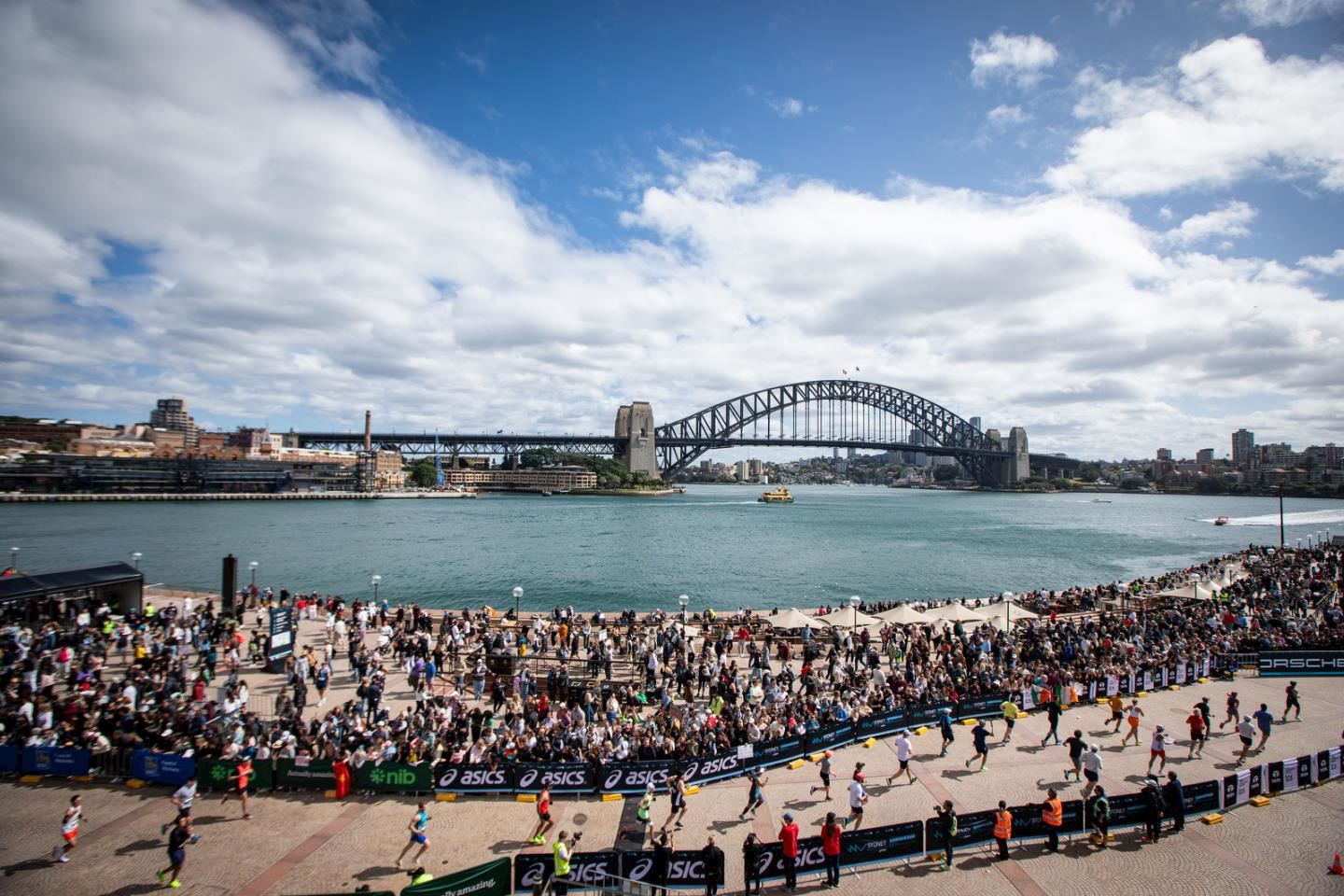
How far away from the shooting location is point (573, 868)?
7.19 metres

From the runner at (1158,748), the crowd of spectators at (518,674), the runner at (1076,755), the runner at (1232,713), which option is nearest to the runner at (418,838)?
the crowd of spectators at (518,674)

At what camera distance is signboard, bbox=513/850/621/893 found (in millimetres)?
7129

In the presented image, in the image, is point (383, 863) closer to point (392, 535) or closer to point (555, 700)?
point (555, 700)

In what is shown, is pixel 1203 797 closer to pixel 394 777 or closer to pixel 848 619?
pixel 848 619

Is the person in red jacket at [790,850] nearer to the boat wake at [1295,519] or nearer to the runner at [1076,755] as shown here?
the runner at [1076,755]

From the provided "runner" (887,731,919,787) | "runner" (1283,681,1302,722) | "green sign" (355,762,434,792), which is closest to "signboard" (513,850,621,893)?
"green sign" (355,762,434,792)

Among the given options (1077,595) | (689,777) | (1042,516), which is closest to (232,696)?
(689,777)

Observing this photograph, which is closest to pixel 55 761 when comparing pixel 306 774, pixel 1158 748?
pixel 306 774

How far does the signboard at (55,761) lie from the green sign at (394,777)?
405 cm

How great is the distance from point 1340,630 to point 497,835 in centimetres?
2066

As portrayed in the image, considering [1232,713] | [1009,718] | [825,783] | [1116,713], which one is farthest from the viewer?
[1232,713]

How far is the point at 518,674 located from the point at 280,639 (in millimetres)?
5804

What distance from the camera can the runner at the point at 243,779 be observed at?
8.80 meters

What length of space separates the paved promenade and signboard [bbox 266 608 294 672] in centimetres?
518
